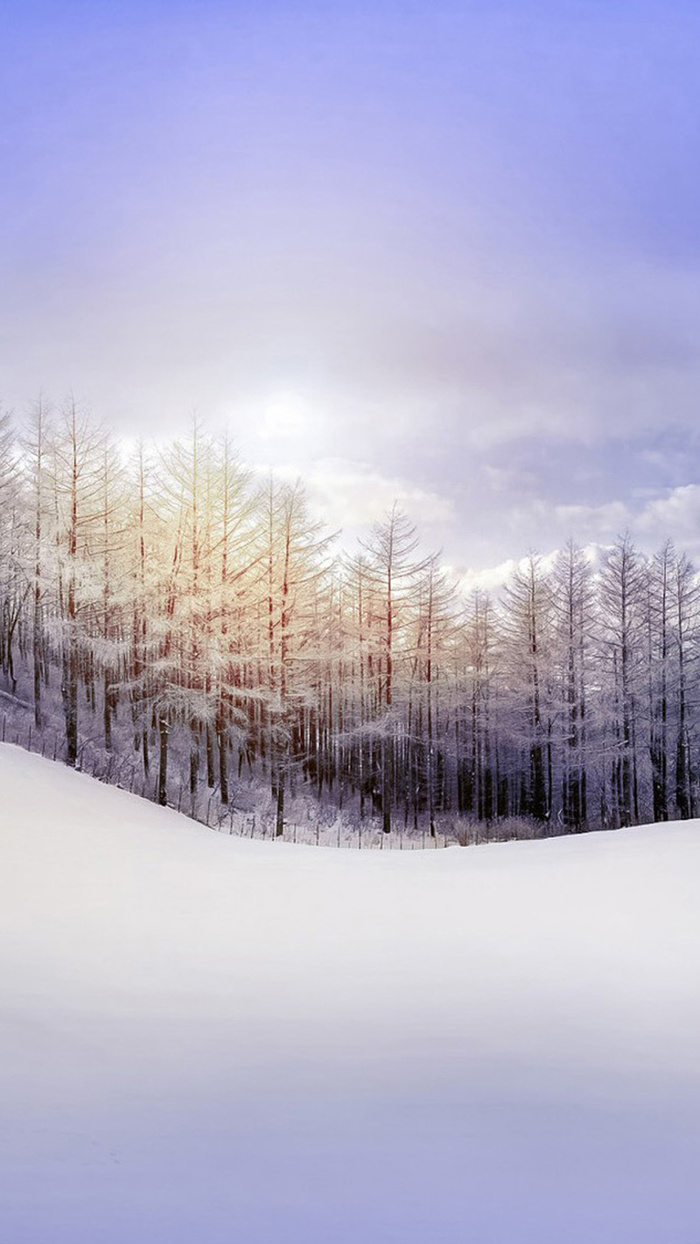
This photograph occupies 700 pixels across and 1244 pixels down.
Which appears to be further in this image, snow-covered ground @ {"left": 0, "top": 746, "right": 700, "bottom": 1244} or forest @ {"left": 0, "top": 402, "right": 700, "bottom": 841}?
forest @ {"left": 0, "top": 402, "right": 700, "bottom": 841}

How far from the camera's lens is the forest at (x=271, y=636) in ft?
76.4

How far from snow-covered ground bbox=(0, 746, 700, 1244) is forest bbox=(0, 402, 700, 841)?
12.0m

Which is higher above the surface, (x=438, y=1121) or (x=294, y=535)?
(x=294, y=535)

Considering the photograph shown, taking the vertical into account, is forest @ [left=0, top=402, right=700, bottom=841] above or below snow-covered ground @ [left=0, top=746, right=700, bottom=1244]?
above

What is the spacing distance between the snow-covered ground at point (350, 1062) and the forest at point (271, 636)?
39.4 ft

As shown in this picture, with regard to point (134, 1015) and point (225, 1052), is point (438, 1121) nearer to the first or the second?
point (225, 1052)

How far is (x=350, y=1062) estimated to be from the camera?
4785mm

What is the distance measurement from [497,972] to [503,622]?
24140 mm

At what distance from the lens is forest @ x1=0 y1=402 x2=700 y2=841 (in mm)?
23281

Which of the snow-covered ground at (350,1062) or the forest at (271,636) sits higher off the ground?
the forest at (271,636)

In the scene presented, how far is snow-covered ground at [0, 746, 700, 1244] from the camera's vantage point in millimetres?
3273

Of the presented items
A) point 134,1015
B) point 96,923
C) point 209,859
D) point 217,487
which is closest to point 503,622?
point 217,487

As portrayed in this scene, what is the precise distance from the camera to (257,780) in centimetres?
3119

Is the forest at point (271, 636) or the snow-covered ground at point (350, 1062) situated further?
the forest at point (271, 636)
